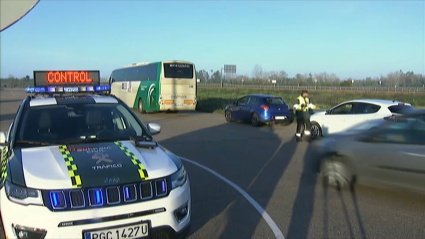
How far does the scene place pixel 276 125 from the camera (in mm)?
18375

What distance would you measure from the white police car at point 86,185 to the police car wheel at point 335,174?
→ 3.57 metres

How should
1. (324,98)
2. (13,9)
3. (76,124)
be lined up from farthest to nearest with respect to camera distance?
(324,98) < (76,124) < (13,9)

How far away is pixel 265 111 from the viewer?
17.0 m

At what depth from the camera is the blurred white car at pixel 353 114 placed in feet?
38.3

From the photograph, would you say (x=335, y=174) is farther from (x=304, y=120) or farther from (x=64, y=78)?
(x=304, y=120)

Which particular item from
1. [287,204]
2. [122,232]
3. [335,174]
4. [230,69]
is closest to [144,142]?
[122,232]

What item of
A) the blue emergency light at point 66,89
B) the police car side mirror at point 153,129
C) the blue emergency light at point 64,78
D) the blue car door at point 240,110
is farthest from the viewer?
the blue car door at point 240,110

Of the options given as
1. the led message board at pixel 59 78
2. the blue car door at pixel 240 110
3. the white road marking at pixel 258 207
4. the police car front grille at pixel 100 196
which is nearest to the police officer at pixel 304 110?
the blue car door at pixel 240 110

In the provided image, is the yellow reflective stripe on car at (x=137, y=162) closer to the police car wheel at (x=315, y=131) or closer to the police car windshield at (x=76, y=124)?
the police car windshield at (x=76, y=124)

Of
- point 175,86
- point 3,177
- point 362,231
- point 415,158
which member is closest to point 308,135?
point 415,158

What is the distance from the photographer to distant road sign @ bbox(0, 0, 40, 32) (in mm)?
3355

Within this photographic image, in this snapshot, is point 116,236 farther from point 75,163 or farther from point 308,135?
point 308,135

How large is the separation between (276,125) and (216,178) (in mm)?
11256

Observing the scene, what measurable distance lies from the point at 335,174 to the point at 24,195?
202 inches
